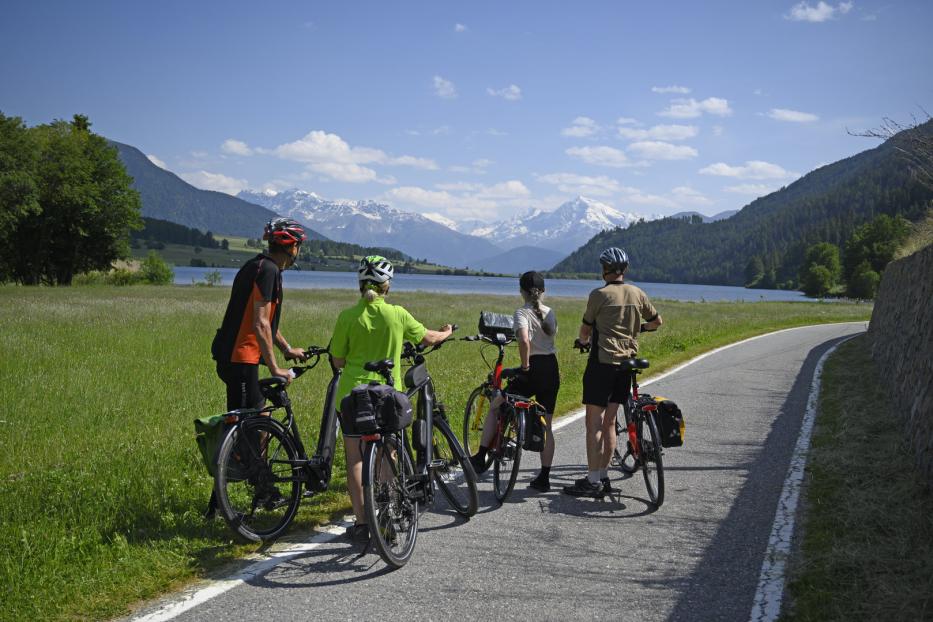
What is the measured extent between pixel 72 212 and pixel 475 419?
197 feet

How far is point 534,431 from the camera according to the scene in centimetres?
644

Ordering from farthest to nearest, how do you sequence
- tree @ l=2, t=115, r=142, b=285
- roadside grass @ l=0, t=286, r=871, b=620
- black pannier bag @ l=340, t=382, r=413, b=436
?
tree @ l=2, t=115, r=142, b=285, black pannier bag @ l=340, t=382, r=413, b=436, roadside grass @ l=0, t=286, r=871, b=620

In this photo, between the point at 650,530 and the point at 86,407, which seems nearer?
the point at 650,530

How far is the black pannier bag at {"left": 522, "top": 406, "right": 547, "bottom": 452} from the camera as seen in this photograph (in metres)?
6.39

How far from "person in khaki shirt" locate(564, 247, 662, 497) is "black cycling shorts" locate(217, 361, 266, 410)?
3038 mm

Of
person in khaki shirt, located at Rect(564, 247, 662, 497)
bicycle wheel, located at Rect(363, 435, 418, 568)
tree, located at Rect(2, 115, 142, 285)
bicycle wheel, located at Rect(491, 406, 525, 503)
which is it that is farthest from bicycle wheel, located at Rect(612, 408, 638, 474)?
tree, located at Rect(2, 115, 142, 285)

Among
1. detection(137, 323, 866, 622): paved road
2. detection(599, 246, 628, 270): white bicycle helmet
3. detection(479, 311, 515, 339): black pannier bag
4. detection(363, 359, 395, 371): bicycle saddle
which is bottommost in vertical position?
detection(137, 323, 866, 622): paved road

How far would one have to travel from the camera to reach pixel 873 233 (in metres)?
102

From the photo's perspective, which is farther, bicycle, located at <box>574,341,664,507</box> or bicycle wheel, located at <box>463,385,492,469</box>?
bicycle wheel, located at <box>463,385,492,469</box>

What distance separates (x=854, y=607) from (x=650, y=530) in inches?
71.9

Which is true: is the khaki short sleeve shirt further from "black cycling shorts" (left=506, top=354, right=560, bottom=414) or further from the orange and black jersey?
the orange and black jersey

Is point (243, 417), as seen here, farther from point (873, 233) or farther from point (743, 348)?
point (873, 233)

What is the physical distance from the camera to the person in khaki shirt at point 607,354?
254 inches

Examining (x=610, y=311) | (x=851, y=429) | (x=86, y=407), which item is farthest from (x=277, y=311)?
(x=851, y=429)
